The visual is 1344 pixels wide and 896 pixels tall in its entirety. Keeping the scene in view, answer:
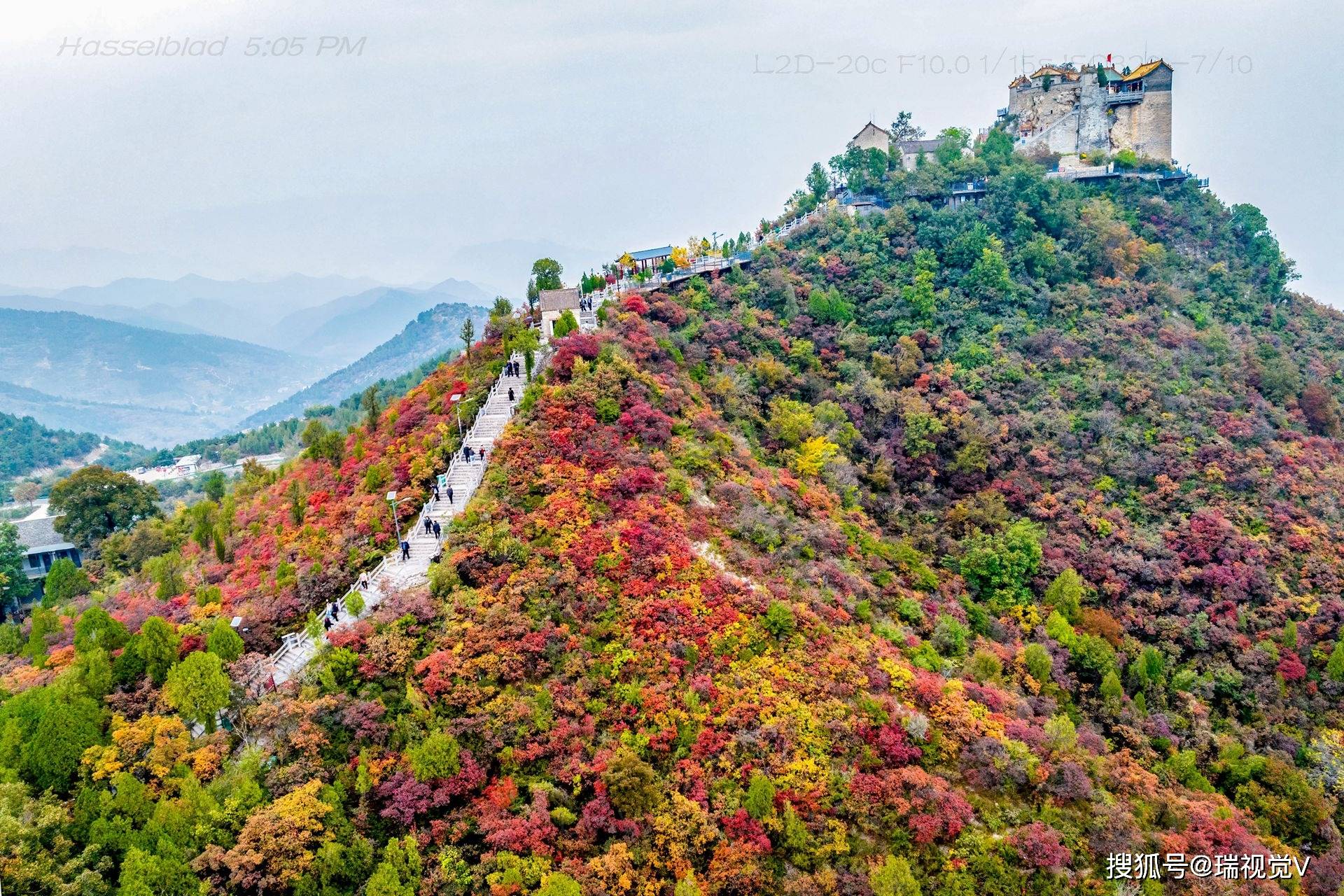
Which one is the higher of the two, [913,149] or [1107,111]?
[1107,111]

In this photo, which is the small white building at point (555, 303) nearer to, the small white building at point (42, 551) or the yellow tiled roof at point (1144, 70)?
the small white building at point (42, 551)

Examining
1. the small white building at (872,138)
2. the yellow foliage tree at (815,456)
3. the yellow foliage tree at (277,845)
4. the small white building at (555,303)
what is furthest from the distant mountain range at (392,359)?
the yellow foliage tree at (277,845)

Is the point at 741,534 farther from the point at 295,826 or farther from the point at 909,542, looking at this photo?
the point at 295,826

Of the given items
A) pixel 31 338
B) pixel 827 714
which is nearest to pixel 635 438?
pixel 827 714

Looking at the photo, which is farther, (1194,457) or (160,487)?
(160,487)

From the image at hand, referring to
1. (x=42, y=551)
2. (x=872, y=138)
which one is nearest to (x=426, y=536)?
(x=42, y=551)

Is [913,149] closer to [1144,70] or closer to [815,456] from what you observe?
[1144,70]

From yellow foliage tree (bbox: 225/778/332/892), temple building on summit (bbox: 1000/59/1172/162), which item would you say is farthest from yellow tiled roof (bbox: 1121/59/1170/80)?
yellow foliage tree (bbox: 225/778/332/892)
